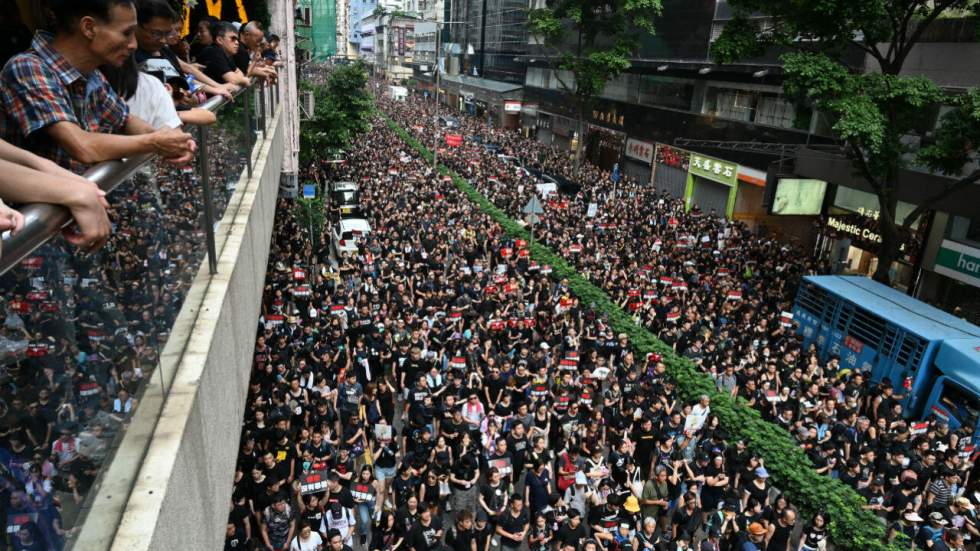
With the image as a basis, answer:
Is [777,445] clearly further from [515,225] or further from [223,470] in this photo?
[515,225]

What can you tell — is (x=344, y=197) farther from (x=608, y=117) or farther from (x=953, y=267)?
(x=953, y=267)

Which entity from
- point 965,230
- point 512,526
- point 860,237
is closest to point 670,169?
point 860,237

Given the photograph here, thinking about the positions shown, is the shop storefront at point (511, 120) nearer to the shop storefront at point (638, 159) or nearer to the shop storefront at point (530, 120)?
the shop storefront at point (530, 120)

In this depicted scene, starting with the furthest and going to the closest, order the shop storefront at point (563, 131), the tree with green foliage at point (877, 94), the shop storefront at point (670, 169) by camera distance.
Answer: the shop storefront at point (563, 131) < the shop storefront at point (670, 169) < the tree with green foliage at point (877, 94)

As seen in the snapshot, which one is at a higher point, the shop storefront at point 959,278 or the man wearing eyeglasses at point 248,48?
the man wearing eyeglasses at point 248,48

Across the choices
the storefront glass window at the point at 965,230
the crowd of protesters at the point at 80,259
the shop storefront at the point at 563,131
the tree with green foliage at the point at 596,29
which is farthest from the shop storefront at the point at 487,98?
the crowd of protesters at the point at 80,259

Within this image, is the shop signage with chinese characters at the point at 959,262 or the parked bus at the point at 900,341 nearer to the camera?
the parked bus at the point at 900,341
